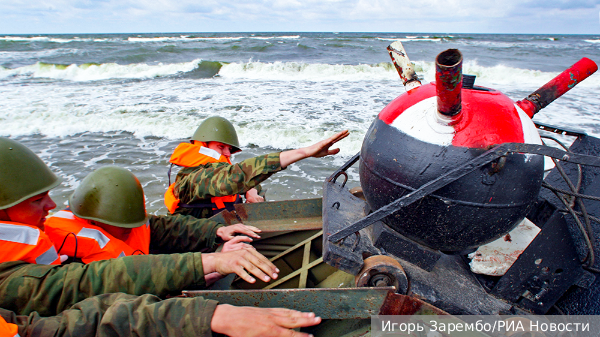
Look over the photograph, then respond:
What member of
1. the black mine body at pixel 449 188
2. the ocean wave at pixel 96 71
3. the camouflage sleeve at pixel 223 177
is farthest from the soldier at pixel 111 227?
the ocean wave at pixel 96 71

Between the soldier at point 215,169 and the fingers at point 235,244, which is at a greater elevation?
the soldier at point 215,169

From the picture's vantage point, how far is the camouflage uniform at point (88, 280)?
169 cm

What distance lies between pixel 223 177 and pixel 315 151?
3.01ft

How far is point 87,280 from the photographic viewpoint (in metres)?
1.82

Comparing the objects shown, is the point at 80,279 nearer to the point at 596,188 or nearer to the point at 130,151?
the point at 596,188

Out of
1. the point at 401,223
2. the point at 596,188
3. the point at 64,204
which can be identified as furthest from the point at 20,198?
the point at 64,204

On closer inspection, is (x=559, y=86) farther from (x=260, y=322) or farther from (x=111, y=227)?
(x=111, y=227)

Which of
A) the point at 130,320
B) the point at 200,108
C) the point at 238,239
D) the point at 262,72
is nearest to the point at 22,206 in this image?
the point at 130,320

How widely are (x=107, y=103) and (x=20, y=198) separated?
11130 mm

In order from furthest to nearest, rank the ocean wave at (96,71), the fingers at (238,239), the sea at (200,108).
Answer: the ocean wave at (96,71), the sea at (200,108), the fingers at (238,239)

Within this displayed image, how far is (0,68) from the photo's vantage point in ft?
64.8

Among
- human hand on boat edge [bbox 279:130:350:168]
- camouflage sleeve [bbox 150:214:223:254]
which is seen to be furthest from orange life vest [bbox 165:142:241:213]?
human hand on boat edge [bbox 279:130:350:168]

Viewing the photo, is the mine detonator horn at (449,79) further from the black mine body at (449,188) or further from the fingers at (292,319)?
the fingers at (292,319)

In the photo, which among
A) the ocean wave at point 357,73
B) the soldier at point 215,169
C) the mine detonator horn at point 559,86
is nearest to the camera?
the mine detonator horn at point 559,86
